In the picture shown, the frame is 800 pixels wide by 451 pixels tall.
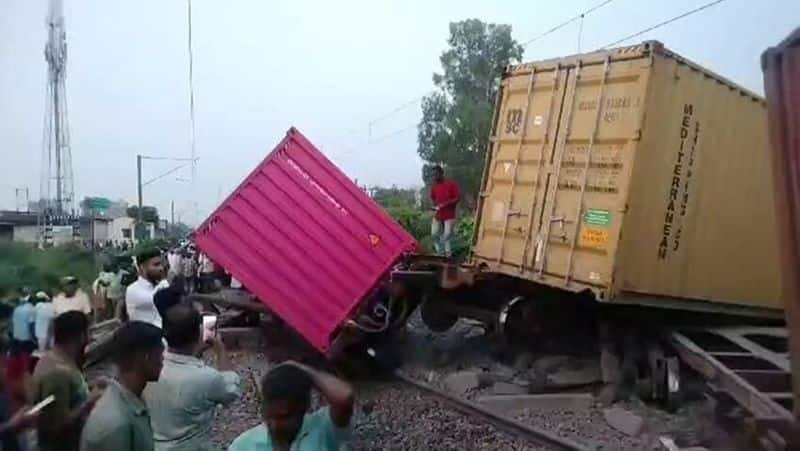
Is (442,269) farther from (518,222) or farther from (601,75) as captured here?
(601,75)

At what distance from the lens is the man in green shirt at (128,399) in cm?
313

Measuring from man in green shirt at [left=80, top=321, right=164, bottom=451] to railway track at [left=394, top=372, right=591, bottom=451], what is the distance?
15.6ft

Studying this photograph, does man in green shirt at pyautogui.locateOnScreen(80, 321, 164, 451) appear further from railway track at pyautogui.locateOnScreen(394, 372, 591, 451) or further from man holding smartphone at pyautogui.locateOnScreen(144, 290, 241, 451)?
railway track at pyautogui.locateOnScreen(394, 372, 591, 451)

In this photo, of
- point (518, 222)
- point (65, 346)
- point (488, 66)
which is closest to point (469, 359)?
point (518, 222)

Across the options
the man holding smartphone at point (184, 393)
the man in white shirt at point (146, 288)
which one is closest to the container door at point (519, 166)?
the man in white shirt at point (146, 288)

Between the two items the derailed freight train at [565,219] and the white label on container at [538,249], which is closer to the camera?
the derailed freight train at [565,219]

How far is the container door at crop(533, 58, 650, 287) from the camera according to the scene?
9055 millimetres

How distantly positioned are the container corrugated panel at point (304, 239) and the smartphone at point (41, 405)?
6.95m

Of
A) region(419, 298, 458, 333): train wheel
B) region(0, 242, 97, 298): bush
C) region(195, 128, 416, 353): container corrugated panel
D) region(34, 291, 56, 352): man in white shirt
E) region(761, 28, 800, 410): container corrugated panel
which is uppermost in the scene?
region(761, 28, 800, 410): container corrugated panel

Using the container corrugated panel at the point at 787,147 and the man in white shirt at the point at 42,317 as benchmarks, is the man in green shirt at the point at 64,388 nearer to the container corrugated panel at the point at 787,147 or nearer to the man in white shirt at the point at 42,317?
the container corrugated panel at the point at 787,147

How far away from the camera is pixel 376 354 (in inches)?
491

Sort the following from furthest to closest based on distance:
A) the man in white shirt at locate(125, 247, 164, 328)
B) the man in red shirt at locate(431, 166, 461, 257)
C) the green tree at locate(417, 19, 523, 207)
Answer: the green tree at locate(417, 19, 523, 207), the man in red shirt at locate(431, 166, 461, 257), the man in white shirt at locate(125, 247, 164, 328)

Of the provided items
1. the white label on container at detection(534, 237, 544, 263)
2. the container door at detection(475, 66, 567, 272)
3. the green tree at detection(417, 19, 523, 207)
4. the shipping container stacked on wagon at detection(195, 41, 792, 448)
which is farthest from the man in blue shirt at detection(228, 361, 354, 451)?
the green tree at detection(417, 19, 523, 207)

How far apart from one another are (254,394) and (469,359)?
131 inches
